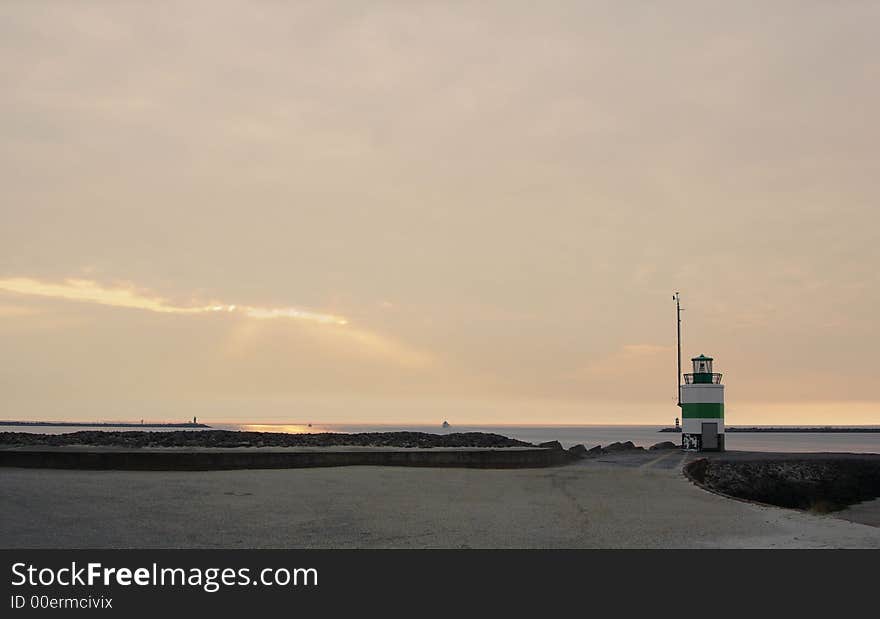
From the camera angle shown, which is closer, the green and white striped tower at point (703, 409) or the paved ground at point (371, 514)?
the paved ground at point (371, 514)

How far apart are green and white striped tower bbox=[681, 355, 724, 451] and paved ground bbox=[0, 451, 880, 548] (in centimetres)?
2127

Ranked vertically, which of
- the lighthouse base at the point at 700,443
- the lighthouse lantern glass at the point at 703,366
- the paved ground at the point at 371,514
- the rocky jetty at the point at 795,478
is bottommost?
the rocky jetty at the point at 795,478

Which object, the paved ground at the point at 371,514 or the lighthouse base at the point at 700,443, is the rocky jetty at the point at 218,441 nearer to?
the lighthouse base at the point at 700,443

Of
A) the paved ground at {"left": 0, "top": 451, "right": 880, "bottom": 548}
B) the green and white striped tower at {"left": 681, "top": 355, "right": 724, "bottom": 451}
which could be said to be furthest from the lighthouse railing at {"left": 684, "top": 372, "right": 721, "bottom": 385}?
the paved ground at {"left": 0, "top": 451, "right": 880, "bottom": 548}

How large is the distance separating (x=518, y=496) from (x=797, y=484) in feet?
72.9

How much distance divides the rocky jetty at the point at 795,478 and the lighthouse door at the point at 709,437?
121 inches

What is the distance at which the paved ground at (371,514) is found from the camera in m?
13.7

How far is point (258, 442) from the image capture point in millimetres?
44781

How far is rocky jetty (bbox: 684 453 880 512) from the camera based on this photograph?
34.8m

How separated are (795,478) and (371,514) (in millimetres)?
27934

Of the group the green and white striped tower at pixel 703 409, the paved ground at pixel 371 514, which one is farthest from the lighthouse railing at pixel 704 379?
the paved ground at pixel 371 514
